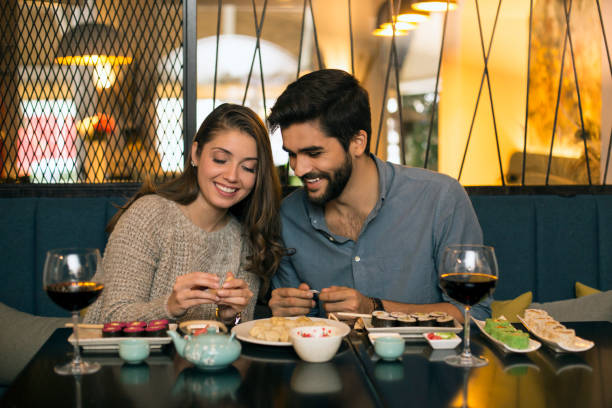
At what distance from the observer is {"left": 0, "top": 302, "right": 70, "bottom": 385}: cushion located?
2184 mm

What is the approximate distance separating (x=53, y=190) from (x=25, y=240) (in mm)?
286

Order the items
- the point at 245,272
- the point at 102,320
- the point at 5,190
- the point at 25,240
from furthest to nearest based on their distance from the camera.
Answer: the point at 5,190, the point at 25,240, the point at 245,272, the point at 102,320

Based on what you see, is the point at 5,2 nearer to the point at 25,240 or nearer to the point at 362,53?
the point at 25,240

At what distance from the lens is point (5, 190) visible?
2.62 metres

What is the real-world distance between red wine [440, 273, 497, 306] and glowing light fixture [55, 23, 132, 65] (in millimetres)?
1952

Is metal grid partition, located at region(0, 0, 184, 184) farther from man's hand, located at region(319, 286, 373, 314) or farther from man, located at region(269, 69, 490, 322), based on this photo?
man's hand, located at region(319, 286, 373, 314)

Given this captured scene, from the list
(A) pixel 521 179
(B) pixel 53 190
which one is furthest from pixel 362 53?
(B) pixel 53 190

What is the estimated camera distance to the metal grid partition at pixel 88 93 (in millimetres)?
2689

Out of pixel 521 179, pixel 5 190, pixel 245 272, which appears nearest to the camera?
pixel 245 272

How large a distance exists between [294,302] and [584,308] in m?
1.20

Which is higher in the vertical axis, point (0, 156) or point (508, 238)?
point (0, 156)

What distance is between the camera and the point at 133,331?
131cm

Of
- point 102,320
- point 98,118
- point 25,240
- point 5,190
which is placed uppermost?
point 98,118

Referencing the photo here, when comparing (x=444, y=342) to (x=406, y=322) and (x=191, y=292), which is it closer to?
(x=406, y=322)
